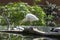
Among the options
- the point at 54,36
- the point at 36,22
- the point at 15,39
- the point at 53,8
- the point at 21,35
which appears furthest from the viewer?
the point at 53,8

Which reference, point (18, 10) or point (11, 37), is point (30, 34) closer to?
point (11, 37)

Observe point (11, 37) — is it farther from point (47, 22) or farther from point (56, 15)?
point (56, 15)

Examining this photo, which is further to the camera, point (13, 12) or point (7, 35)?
point (13, 12)

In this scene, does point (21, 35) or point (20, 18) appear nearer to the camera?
point (21, 35)

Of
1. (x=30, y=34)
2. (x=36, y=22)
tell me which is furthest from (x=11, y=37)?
(x=36, y=22)

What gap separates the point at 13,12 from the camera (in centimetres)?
1074

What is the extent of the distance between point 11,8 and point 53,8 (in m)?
2.25

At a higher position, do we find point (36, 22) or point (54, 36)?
point (54, 36)

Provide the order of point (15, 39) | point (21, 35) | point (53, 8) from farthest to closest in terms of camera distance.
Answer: point (53, 8) → point (15, 39) → point (21, 35)

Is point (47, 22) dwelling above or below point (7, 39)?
below

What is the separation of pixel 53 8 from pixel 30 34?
8085 millimetres

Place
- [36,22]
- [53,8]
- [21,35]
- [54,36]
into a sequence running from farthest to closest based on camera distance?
[53,8] < [36,22] < [21,35] < [54,36]

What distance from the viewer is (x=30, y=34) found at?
435cm

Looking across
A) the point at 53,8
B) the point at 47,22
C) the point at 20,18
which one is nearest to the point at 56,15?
the point at 53,8
